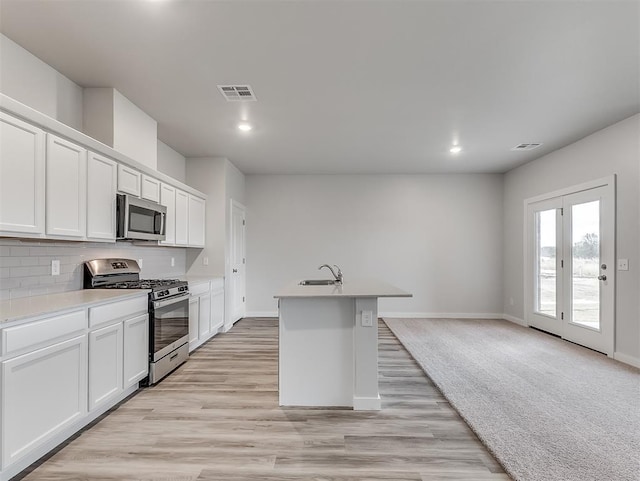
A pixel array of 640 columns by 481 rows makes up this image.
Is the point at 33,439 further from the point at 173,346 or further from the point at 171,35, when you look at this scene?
the point at 171,35

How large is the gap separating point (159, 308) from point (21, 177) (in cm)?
156

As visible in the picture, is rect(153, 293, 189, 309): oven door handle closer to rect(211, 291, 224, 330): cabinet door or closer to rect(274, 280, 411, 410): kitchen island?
rect(211, 291, 224, 330): cabinet door

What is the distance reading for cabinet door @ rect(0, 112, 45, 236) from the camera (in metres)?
2.13

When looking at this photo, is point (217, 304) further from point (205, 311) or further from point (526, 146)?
point (526, 146)

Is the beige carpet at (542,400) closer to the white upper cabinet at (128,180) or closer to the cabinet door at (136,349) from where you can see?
the cabinet door at (136,349)

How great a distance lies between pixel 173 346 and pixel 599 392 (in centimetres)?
396

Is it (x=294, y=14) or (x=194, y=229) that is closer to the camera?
(x=294, y=14)

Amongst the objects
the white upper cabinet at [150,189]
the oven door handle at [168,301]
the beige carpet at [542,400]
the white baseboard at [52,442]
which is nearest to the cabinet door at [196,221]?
the white upper cabinet at [150,189]

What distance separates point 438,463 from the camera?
7.03ft

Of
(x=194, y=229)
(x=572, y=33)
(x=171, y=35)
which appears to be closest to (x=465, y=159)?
(x=572, y=33)

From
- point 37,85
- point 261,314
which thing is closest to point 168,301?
point 37,85

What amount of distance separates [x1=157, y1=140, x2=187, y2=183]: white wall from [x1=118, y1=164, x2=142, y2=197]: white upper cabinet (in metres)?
1.26

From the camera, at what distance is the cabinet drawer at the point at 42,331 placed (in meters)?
1.88

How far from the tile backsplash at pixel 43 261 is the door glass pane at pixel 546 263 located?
5.67m
